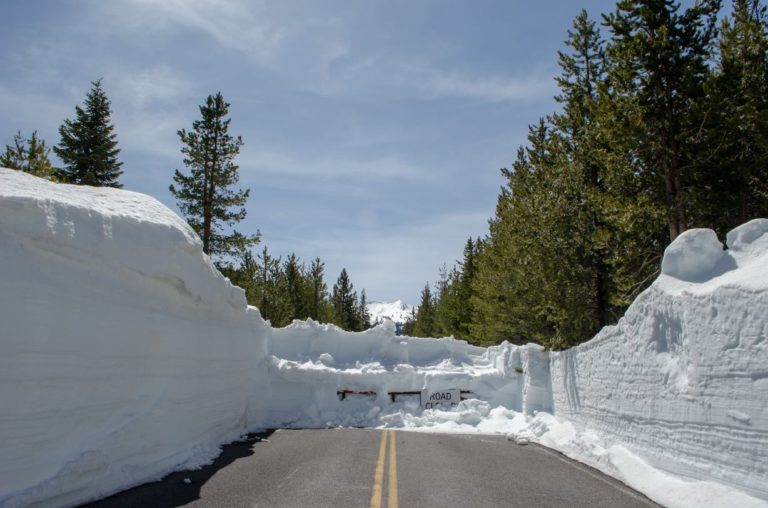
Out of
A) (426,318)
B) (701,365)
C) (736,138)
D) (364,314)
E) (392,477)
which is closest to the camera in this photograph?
(701,365)

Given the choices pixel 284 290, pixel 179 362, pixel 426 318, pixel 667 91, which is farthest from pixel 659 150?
pixel 426 318

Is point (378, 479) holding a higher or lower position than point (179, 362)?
lower

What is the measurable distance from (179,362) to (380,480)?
A: 167 inches

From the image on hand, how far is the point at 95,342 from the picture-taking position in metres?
6.90

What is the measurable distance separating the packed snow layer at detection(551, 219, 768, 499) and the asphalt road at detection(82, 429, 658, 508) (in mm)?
1109

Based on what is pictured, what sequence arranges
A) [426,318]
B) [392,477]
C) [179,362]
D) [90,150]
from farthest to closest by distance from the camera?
[426,318], [90,150], [179,362], [392,477]

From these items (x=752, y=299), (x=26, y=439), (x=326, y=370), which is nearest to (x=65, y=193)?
(x=26, y=439)

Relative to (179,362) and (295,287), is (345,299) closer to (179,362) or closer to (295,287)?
(295,287)

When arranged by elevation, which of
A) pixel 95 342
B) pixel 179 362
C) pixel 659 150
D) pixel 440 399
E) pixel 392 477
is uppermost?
Result: pixel 659 150

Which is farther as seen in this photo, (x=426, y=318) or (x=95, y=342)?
(x=426, y=318)

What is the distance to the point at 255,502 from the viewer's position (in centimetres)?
631

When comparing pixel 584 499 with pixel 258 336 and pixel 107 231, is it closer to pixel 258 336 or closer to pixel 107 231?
pixel 107 231

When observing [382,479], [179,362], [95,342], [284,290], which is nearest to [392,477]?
[382,479]

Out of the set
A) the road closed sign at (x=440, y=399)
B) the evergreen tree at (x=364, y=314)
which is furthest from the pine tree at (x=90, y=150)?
the evergreen tree at (x=364, y=314)
